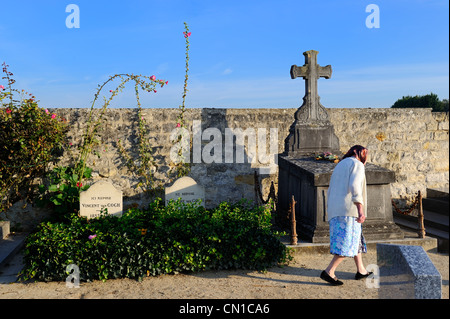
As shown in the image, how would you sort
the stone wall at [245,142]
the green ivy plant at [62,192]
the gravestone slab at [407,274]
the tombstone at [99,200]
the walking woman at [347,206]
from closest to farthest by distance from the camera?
the gravestone slab at [407,274]
the walking woman at [347,206]
the tombstone at [99,200]
the green ivy plant at [62,192]
the stone wall at [245,142]

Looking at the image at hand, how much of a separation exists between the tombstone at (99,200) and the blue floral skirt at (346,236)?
3.75 m

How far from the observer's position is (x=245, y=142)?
894cm

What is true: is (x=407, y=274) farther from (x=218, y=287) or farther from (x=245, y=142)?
(x=245, y=142)

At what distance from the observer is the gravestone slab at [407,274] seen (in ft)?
9.46

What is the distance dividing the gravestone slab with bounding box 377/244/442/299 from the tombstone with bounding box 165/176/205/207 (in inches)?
163

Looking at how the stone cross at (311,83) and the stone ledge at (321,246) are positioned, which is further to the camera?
the stone cross at (311,83)

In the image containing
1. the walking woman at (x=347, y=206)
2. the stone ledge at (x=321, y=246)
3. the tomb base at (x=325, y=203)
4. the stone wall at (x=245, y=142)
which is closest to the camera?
the walking woman at (x=347, y=206)

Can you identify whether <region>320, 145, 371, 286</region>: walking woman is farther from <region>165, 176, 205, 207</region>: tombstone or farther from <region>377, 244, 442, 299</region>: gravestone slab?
<region>165, 176, 205, 207</region>: tombstone

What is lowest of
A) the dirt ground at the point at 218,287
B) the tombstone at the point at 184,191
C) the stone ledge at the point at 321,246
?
the dirt ground at the point at 218,287

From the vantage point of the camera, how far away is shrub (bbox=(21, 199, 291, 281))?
5332 mm

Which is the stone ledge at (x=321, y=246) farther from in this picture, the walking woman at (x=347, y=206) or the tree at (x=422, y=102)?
the tree at (x=422, y=102)

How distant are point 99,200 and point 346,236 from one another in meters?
4.12

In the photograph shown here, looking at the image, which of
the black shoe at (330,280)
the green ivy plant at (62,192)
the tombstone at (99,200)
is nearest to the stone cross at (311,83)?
the black shoe at (330,280)

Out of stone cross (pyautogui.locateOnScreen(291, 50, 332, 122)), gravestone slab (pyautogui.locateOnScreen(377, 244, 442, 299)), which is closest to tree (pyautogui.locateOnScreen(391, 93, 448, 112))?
stone cross (pyautogui.locateOnScreen(291, 50, 332, 122))
